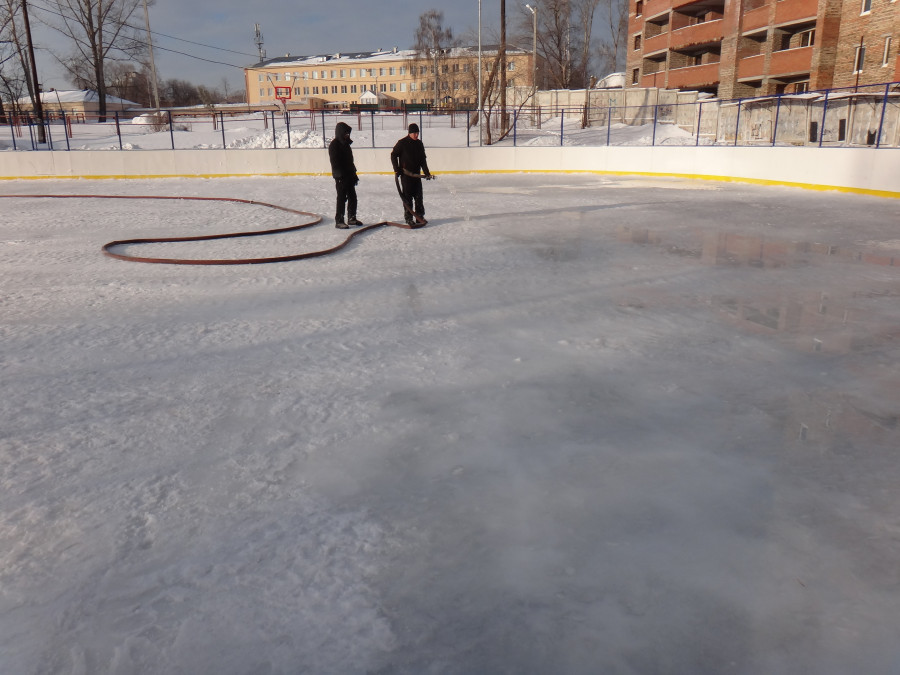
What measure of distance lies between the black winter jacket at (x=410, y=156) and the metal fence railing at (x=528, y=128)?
41.7 feet

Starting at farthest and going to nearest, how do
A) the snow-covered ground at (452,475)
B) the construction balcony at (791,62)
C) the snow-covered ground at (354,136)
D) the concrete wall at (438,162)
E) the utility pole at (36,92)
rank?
the construction balcony at (791,62)
the snow-covered ground at (354,136)
the utility pole at (36,92)
the concrete wall at (438,162)
the snow-covered ground at (452,475)

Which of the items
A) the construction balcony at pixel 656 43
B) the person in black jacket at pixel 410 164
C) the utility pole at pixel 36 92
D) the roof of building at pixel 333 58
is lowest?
the person in black jacket at pixel 410 164

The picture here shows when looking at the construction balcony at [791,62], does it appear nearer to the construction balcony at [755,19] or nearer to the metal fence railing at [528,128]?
the construction balcony at [755,19]

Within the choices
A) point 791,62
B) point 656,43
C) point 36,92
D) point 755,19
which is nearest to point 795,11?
point 791,62

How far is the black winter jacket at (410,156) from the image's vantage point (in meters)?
10.6

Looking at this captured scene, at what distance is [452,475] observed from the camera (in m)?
3.18

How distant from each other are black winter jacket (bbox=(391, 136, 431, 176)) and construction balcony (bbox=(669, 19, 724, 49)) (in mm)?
34363

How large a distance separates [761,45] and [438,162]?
976 inches

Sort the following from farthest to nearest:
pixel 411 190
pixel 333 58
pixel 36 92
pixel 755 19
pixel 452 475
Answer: pixel 333 58, pixel 755 19, pixel 36 92, pixel 411 190, pixel 452 475

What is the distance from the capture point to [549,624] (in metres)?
2.23

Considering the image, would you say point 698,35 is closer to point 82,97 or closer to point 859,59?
point 859,59

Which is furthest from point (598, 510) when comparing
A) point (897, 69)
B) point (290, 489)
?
point (897, 69)

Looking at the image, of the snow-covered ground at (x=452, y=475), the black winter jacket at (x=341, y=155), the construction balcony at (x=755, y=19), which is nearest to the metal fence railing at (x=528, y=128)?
the construction balcony at (x=755, y=19)

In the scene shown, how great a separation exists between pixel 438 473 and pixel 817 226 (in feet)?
32.9
